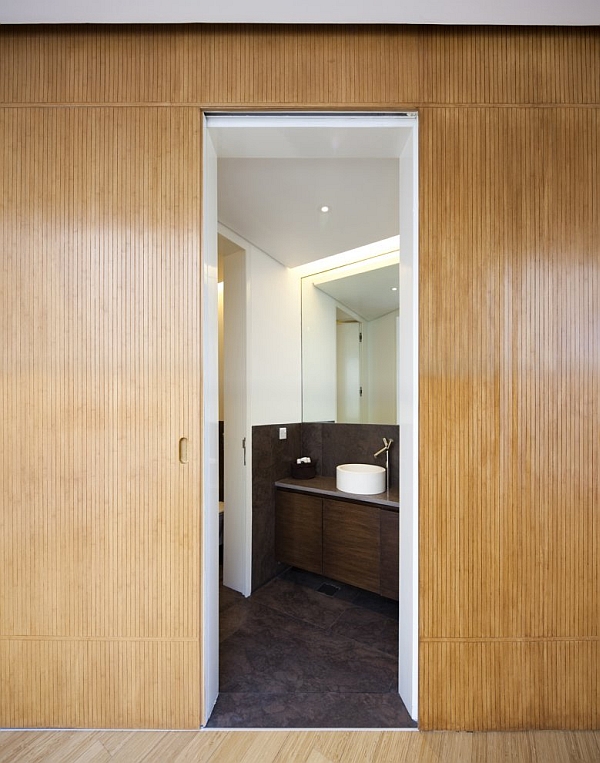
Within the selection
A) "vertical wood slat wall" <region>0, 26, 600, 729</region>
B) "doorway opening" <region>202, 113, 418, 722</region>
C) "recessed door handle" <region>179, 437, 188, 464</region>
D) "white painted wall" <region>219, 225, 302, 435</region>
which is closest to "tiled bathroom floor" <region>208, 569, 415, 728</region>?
"doorway opening" <region>202, 113, 418, 722</region>

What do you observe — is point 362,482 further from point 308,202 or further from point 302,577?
point 308,202

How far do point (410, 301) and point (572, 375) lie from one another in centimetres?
70

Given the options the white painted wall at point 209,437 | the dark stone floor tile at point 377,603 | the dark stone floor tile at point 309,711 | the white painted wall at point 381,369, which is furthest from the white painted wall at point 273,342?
the dark stone floor tile at point 309,711

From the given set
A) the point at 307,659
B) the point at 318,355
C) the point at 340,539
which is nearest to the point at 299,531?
the point at 340,539

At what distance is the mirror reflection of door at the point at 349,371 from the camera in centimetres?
275

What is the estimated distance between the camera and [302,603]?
226cm

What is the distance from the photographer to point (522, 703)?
130 centimetres

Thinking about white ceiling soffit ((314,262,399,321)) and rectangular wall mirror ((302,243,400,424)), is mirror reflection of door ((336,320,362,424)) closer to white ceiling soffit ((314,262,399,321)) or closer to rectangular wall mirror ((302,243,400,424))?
rectangular wall mirror ((302,243,400,424))

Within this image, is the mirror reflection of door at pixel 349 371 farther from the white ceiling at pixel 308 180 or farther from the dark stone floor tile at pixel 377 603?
the dark stone floor tile at pixel 377 603

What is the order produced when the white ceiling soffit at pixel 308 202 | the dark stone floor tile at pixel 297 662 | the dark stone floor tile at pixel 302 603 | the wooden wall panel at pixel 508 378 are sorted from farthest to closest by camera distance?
the dark stone floor tile at pixel 302 603
the white ceiling soffit at pixel 308 202
the dark stone floor tile at pixel 297 662
the wooden wall panel at pixel 508 378

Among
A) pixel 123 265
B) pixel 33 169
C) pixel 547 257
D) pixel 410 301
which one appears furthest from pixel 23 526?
pixel 547 257

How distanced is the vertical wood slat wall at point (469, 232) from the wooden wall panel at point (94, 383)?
0.02m

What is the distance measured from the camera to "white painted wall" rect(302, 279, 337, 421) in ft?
9.63

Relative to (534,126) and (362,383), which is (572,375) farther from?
(362,383)
